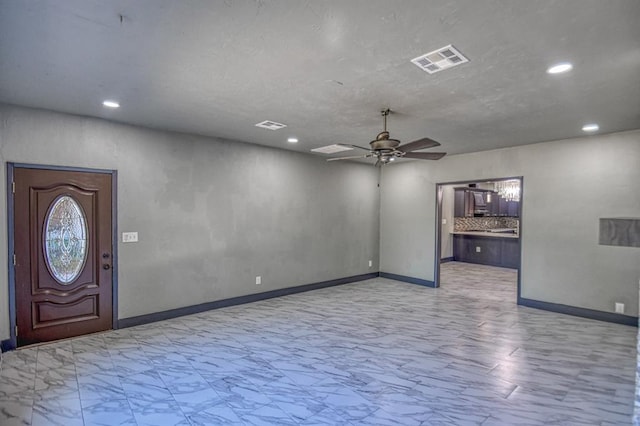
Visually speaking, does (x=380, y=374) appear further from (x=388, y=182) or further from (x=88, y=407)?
(x=388, y=182)

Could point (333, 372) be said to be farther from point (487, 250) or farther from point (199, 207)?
point (487, 250)

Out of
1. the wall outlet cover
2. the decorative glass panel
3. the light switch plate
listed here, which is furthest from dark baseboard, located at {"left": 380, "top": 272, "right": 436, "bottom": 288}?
the decorative glass panel

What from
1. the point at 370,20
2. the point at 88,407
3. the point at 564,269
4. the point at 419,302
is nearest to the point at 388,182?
the point at 419,302

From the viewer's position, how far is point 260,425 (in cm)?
253

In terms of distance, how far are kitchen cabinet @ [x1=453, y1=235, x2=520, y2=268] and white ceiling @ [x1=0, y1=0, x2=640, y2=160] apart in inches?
224

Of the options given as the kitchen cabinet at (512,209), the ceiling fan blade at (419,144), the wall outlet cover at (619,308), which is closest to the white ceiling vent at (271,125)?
the ceiling fan blade at (419,144)

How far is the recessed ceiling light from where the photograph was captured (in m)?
2.72

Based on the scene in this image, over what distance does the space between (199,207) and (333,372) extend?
128 inches

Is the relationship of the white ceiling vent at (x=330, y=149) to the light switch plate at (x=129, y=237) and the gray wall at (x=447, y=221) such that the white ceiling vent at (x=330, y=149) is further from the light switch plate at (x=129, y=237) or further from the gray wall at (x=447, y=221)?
the gray wall at (x=447, y=221)

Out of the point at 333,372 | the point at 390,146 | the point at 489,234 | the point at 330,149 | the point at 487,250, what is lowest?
the point at 333,372

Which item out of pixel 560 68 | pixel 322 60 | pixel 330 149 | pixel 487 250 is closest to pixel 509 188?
pixel 487 250

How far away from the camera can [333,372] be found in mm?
3379

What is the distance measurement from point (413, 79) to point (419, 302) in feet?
13.8

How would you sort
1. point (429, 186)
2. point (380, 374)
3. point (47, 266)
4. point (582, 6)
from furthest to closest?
point (429, 186), point (47, 266), point (380, 374), point (582, 6)
